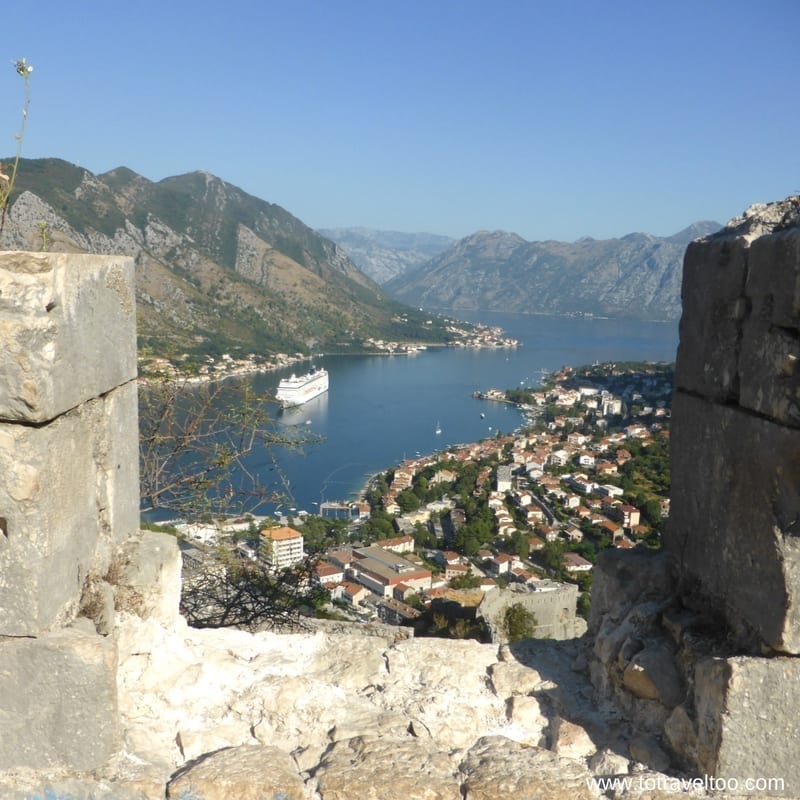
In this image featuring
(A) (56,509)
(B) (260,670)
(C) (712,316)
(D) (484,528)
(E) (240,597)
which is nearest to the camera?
(A) (56,509)

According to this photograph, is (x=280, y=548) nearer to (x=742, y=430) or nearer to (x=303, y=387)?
(x=742, y=430)

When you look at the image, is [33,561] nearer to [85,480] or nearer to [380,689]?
[85,480]

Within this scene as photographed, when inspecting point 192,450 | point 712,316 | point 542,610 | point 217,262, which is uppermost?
point 217,262

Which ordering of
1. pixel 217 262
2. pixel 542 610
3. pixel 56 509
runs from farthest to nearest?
1. pixel 217 262
2. pixel 542 610
3. pixel 56 509

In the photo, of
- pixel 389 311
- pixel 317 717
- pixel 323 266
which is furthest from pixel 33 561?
pixel 323 266

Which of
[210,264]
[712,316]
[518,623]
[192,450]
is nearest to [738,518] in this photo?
[712,316]

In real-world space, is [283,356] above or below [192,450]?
below

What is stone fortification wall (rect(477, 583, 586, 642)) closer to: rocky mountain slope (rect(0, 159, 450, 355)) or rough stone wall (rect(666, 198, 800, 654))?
rough stone wall (rect(666, 198, 800, 654))

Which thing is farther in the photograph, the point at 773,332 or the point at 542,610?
the point at 542,610
